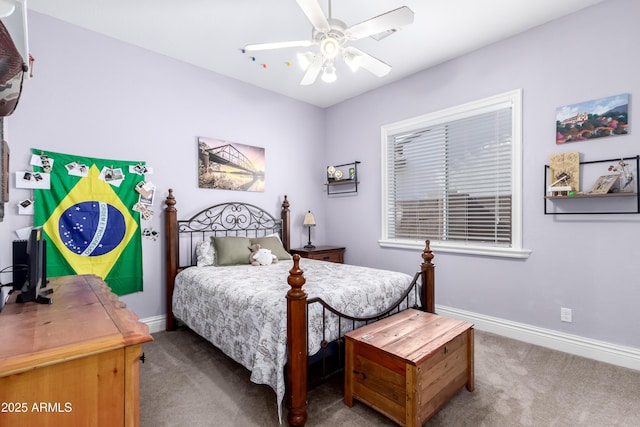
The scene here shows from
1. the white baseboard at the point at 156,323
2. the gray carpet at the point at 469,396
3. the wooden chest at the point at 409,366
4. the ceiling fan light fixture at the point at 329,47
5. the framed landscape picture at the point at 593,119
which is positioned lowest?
the gray carpet at the point at 469,396

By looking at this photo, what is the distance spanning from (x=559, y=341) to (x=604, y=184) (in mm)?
1346

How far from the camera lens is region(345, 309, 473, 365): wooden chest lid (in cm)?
168

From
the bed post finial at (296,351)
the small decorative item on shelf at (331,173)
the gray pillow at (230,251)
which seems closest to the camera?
the bed post finial at (296,351)

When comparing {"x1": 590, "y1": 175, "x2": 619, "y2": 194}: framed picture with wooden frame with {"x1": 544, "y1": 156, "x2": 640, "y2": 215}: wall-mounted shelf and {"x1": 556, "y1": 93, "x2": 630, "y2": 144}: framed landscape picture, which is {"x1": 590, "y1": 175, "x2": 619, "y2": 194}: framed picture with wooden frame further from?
{"x1": 556, "y1": 93, "x2": 630, "y2": 144}: framed landscape picture

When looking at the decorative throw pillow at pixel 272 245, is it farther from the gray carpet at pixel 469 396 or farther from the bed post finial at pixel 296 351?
the bed post finial at pixel 296 351

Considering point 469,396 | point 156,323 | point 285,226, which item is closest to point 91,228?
point 156,323

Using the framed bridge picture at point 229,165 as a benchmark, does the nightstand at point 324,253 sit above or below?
below

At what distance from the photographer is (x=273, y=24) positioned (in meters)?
2.71

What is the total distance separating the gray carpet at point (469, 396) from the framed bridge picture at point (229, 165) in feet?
6.12

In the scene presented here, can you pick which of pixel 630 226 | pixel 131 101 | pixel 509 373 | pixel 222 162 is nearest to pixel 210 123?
pixel 222 162

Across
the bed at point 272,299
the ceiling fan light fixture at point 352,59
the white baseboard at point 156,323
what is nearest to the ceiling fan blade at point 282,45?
the ceiling fan light fixture at point 352,59

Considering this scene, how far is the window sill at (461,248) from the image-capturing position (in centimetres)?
290

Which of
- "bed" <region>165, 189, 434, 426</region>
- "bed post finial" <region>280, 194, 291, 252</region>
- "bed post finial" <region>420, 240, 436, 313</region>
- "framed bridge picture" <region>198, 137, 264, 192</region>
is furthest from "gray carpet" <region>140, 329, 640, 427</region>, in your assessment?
"framed bridge picture" <region>198, 137, 264, 192</region>

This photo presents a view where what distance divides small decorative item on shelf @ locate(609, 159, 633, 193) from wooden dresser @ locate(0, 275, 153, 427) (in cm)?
318
